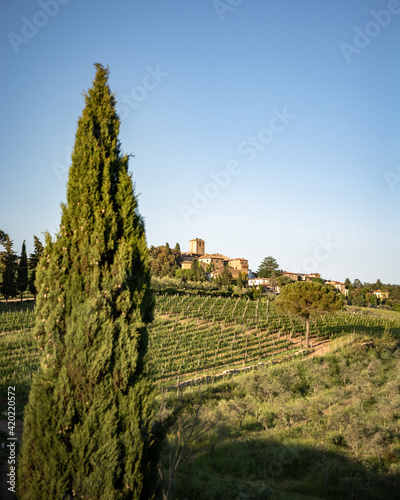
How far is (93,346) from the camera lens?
466 centimetres

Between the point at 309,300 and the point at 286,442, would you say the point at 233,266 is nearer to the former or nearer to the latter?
the point at 309,300

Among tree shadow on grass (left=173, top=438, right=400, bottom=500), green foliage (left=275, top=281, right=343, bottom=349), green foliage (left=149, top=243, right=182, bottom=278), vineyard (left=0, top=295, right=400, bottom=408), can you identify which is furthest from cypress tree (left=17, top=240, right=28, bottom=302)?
tree shadow on grass (left=173, top=438, right=400, bottom=500)

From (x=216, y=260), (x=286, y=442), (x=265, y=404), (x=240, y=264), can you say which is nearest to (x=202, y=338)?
(x=265, y=404)

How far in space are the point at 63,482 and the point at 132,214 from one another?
352cm

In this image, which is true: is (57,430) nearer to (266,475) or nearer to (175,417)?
(175,417)

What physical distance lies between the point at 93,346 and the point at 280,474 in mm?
8346

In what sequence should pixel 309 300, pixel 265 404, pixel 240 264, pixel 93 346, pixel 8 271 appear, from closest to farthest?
1. pixel 93 346
2. pixel 265 404
3. pixel 309 300
4. pixel 8 271
5. pixel 240 264

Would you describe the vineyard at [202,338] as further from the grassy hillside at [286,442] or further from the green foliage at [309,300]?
the grassy hillside at [286,442]

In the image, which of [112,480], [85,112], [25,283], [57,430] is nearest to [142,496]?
[112,480]

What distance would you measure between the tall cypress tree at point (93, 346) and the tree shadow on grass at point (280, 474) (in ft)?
12.7

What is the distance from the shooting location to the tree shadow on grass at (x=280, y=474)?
26.7 ft

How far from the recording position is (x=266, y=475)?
9883 millimetres

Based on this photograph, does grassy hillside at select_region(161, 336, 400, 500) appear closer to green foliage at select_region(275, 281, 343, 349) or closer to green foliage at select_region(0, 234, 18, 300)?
green foliage at select_region(275, 281, 343, 349)

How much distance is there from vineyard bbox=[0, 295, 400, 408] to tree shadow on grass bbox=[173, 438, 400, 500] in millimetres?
5535
